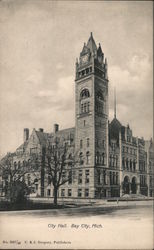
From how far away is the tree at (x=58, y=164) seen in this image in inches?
394

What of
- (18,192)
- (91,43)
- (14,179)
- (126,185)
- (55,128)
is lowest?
(18,192)

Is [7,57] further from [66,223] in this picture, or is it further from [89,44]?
[66,223]

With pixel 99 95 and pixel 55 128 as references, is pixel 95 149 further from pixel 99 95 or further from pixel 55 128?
pixel 55 128

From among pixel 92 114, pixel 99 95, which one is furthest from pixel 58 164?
pixel 99 95

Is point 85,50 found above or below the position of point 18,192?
above

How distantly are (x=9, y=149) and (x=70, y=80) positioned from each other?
97.0 inches

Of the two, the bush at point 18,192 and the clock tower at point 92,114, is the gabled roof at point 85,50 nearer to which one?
the clock tower at point 92,114

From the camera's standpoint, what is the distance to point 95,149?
11.9 meters

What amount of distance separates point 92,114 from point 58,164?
2.21 meters

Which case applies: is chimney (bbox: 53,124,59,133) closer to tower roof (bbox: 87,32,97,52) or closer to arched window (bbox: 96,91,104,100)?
arched window (bbox: 96,91,104,100)

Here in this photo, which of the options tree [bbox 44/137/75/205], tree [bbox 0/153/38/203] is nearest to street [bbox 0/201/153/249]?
tree [bbox 0/153/38/203]

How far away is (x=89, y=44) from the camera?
7.96 m

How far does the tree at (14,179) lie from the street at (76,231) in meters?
1.49

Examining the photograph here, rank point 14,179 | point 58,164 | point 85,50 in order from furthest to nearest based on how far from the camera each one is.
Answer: point 58,164, point 14,179, point 85,50
